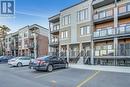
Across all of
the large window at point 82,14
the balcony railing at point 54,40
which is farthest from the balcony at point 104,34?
the balcony railing at point 54,40

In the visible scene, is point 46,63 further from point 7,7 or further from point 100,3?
point 100,3

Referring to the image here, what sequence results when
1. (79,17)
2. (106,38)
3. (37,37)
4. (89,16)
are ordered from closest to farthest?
(106,38), (89,16), (79,17), (37,37)

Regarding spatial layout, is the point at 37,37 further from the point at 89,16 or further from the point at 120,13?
the point at 120,13

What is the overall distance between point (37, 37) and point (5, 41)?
25.6 metres

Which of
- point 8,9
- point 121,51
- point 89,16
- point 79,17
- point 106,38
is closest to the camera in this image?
point 8,9

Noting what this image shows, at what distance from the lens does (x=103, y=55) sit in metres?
26.8

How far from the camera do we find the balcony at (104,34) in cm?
2598

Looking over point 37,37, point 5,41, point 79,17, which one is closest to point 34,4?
point 79,17

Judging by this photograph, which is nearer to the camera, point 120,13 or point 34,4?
point 34,4

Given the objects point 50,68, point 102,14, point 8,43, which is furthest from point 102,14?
point 8,43

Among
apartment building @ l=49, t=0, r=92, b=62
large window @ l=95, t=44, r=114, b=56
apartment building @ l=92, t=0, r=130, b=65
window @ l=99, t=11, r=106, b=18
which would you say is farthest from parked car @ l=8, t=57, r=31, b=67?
window @ l=99, t=11, r=106, b=18

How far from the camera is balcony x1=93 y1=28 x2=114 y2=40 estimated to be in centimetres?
2598

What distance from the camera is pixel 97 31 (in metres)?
28.1

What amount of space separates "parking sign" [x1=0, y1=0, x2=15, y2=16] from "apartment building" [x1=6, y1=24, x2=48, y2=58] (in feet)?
91.3
